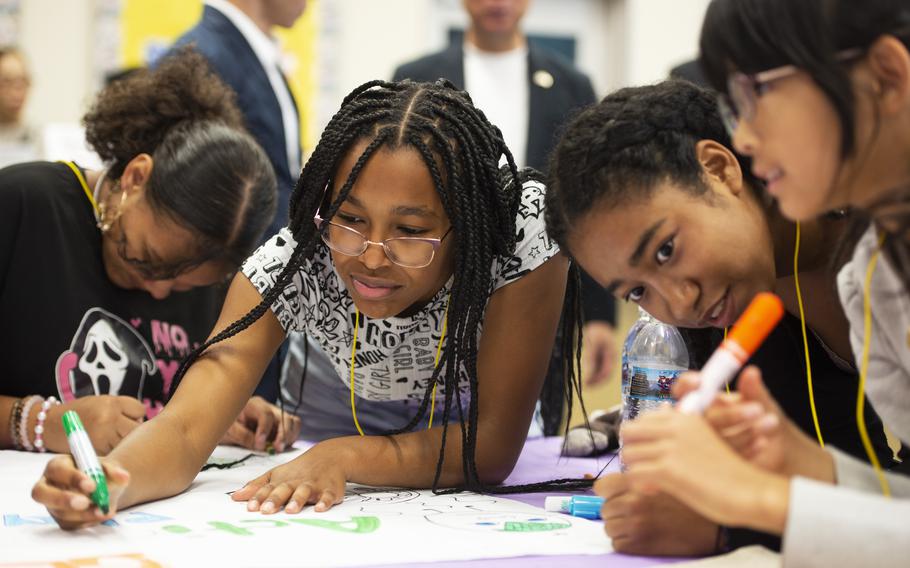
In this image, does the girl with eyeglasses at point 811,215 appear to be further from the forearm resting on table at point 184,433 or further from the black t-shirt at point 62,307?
the black t-shirt at point 62,307

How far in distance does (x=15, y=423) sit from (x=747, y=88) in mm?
1311

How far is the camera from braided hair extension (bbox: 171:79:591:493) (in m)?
1.34

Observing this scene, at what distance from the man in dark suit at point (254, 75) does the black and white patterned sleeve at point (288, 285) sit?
0.79 meters

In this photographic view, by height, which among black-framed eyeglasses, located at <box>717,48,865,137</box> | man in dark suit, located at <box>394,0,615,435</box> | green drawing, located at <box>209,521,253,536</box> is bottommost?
green drawing, located at <box>209,521,253,536</box>

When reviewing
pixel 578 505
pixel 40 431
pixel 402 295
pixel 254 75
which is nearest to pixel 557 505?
pixel 578 505

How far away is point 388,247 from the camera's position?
1.31 m

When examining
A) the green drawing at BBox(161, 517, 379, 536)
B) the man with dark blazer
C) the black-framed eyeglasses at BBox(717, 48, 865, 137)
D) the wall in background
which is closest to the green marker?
the green drawing at BBox(161, 517, 379, 536)

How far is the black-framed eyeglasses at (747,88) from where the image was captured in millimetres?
841

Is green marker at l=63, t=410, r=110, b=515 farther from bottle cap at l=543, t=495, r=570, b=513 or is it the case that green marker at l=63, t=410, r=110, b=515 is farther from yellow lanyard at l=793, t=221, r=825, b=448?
yellow lanyard at l=793, t=221, r=825, b=448

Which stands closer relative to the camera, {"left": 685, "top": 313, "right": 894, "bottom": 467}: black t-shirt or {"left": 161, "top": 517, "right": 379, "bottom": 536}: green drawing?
{"left": 161, "top": 517, "right": 379, "bottom": 536}: green drawing

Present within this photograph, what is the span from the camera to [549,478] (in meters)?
1.48

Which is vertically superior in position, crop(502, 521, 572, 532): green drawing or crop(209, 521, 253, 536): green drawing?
crop(209, 521, 253, 536): green drawing

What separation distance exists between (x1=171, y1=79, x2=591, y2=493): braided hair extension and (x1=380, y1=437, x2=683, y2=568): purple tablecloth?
0.33ft

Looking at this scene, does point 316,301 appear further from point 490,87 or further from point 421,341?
point 490,87
